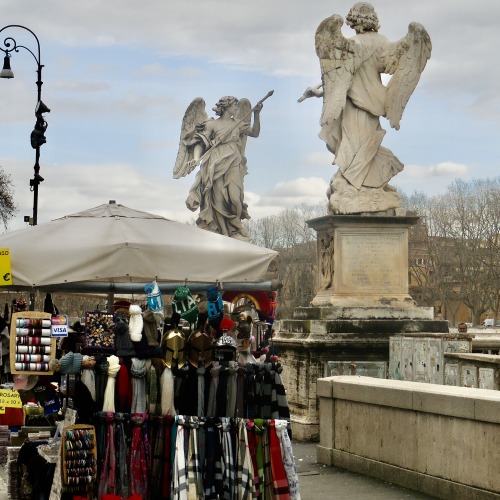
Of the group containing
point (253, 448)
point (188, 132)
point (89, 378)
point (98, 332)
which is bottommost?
point (253, 448)

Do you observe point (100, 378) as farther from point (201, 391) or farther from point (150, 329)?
point (201, 391)

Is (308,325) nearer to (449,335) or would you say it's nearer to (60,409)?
(449,335)

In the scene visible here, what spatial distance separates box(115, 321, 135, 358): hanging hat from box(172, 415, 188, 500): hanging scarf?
→ 0.72m

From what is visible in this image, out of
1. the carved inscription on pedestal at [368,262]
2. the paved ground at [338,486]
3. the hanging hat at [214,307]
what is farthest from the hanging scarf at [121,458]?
the carved inscription on pedestal at [368,262]

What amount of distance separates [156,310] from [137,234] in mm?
693

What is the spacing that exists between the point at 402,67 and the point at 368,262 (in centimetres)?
304

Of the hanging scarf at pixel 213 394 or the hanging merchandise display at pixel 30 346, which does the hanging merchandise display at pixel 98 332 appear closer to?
the hanging merchandise display at pixel 30 346

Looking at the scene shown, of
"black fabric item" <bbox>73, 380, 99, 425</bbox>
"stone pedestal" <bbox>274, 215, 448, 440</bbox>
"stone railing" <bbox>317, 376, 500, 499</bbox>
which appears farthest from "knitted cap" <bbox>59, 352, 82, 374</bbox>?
"stone pedestal" <bbox>274, 215, 448, 440</bbox>

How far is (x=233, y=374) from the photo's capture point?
10320 mm

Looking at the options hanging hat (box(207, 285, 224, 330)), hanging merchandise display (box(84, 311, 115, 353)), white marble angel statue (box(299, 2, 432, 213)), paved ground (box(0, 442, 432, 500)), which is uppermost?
white marble angel statue (box(299, 2, 432, 213))

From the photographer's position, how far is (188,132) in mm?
34812

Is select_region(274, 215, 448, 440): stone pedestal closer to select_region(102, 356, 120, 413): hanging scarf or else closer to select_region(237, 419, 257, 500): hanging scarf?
select_region(237, 419, 257, 500): hanging scarf

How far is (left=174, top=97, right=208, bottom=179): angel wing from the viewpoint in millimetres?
34119

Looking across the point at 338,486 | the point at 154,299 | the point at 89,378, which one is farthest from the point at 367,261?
the point at 89,378
